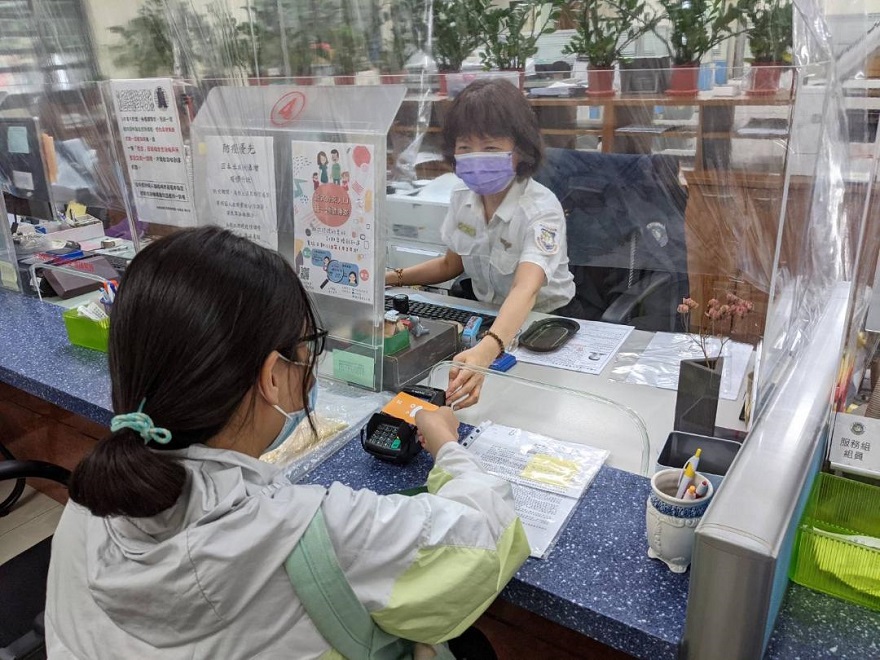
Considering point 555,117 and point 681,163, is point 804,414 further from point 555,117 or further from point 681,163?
point 555,117

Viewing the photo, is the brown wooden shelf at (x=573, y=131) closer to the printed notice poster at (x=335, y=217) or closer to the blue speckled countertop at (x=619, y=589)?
the printed notice poster at (x=335, y=217)

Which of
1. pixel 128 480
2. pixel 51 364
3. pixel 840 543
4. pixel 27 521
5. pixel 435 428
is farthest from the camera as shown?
pixel 27 521

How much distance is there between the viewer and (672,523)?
31.4 inches

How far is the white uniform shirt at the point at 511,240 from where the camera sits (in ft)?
6.30

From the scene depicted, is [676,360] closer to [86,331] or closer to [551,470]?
[551,470]

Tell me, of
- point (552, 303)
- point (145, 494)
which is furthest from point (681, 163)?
point (145, 494)

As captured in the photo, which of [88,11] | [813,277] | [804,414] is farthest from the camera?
[88,11]

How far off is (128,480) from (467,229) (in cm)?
166

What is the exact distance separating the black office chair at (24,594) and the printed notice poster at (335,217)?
2.02ft

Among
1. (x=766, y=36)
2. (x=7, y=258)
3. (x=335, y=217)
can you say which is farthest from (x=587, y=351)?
(x=7, y=258)

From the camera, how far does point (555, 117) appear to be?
2.11m

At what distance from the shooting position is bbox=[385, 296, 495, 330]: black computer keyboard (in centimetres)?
172

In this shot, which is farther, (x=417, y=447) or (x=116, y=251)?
(x=116, y=251)

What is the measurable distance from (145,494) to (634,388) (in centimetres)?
103
